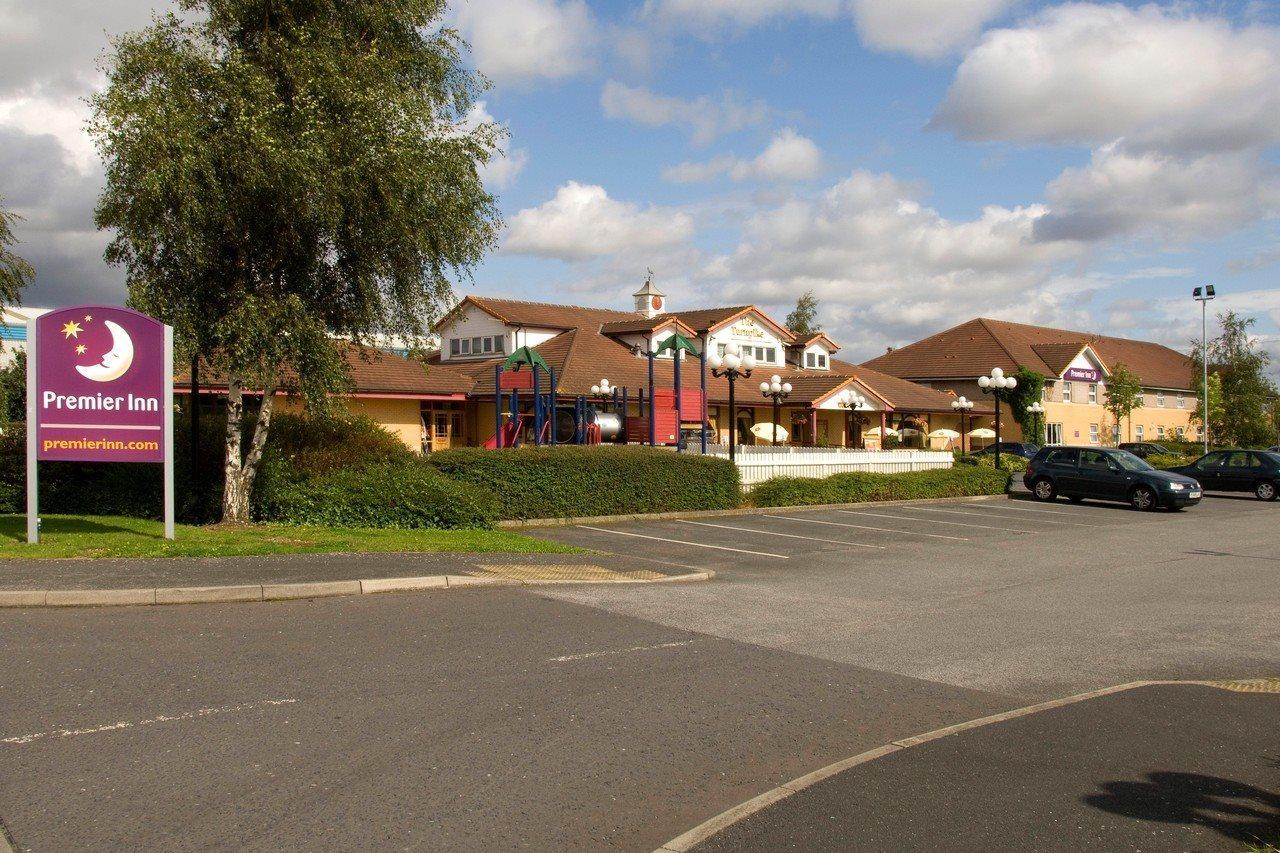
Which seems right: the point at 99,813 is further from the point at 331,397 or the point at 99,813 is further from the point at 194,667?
the point at 331,397

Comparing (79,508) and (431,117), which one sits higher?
(431,117)

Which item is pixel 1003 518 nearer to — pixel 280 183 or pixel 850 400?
pixel 280 183

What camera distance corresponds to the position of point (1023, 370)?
56094mm

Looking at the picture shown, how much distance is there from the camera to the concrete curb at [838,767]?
4730 mm

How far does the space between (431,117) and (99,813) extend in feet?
44.3

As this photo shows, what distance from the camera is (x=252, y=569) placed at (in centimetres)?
1137

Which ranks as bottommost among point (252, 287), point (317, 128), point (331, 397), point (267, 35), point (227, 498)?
point (227, 498)

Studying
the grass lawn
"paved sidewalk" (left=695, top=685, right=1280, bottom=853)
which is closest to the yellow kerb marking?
the grass lawn

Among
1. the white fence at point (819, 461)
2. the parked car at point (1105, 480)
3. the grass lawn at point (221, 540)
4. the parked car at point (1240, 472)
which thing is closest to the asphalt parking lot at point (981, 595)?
the grass lawn at point (221, 540)

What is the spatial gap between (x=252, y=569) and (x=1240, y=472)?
1261 inches

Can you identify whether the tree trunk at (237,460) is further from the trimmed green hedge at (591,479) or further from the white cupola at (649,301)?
the white cupola at (649,301)

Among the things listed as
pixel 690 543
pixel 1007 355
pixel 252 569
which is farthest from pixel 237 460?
pixel 1007 355

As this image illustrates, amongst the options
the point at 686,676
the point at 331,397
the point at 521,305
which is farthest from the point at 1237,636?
the point at 521,305

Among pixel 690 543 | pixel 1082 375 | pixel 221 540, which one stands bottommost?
pixel 690 543
